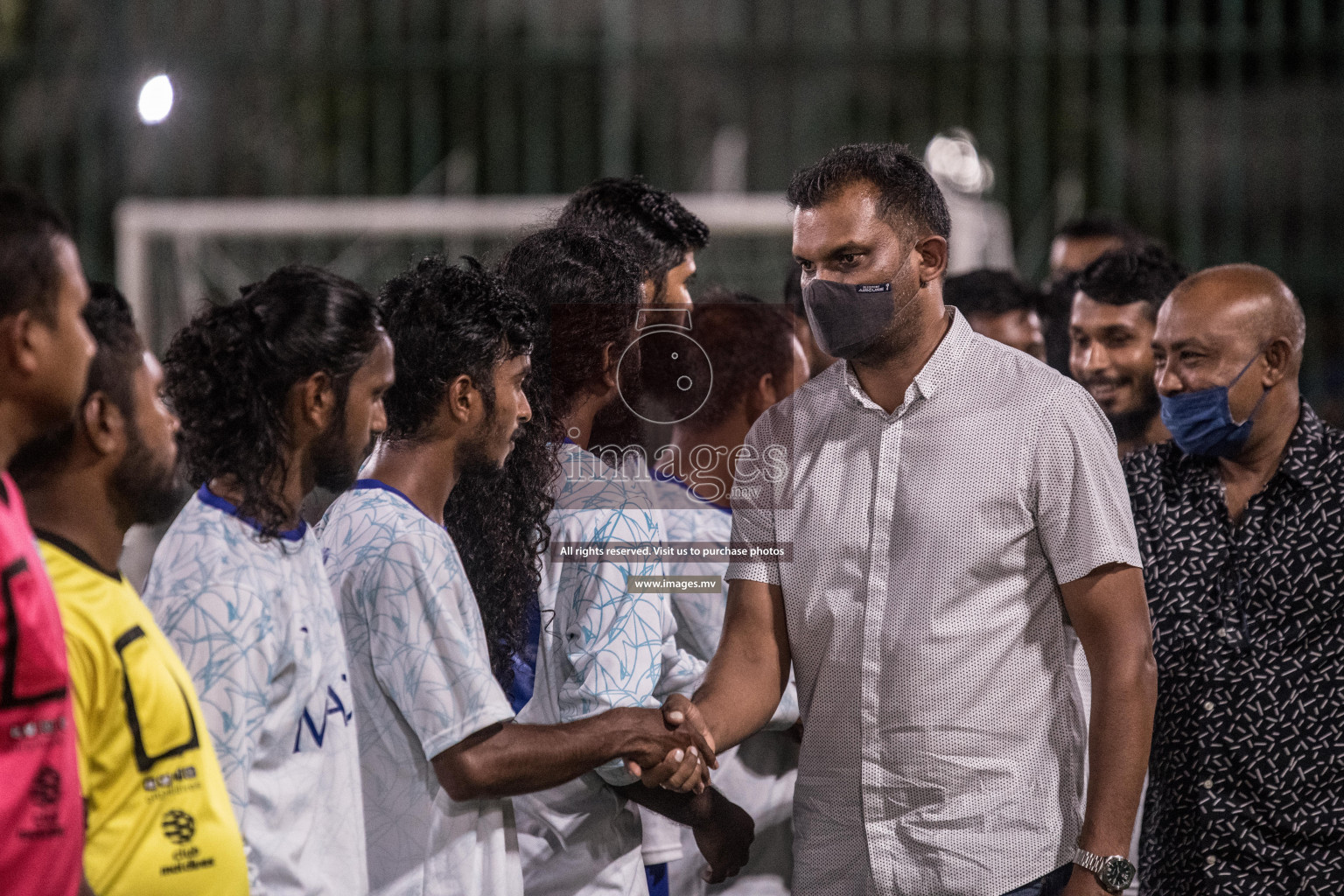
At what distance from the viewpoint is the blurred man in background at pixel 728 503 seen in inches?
86.4

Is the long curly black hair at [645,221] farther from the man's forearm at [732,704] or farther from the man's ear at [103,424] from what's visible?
the man's ear at [103,424]

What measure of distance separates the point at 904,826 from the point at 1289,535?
934 mm

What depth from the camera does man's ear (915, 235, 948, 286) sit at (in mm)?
2109

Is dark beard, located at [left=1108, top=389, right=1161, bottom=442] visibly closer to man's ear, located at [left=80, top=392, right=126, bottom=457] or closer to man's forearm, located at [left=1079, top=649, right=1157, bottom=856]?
man's forearm, located at [left=1079, top=649, right=1157, bottom=856]

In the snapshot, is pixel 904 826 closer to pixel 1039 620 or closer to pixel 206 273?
pixel 1039 620

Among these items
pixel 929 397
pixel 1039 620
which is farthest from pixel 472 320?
pixel 1039 620

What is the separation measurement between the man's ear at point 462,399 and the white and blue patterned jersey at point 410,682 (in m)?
0.15

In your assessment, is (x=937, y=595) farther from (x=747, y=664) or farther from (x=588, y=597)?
(x=588, y=597)

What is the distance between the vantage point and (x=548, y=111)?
6664 mm

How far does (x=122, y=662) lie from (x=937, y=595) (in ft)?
3.76

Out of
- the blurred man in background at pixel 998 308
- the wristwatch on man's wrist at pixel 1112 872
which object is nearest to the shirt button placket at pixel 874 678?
the wristwatch on man's wrist at pixel 1112 872

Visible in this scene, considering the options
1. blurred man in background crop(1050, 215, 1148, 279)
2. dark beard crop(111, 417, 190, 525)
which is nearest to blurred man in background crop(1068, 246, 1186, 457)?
blurred man in background crop(1050, 215, 1148, 279)

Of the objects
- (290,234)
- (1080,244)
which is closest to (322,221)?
(290,234)

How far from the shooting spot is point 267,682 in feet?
5.47
